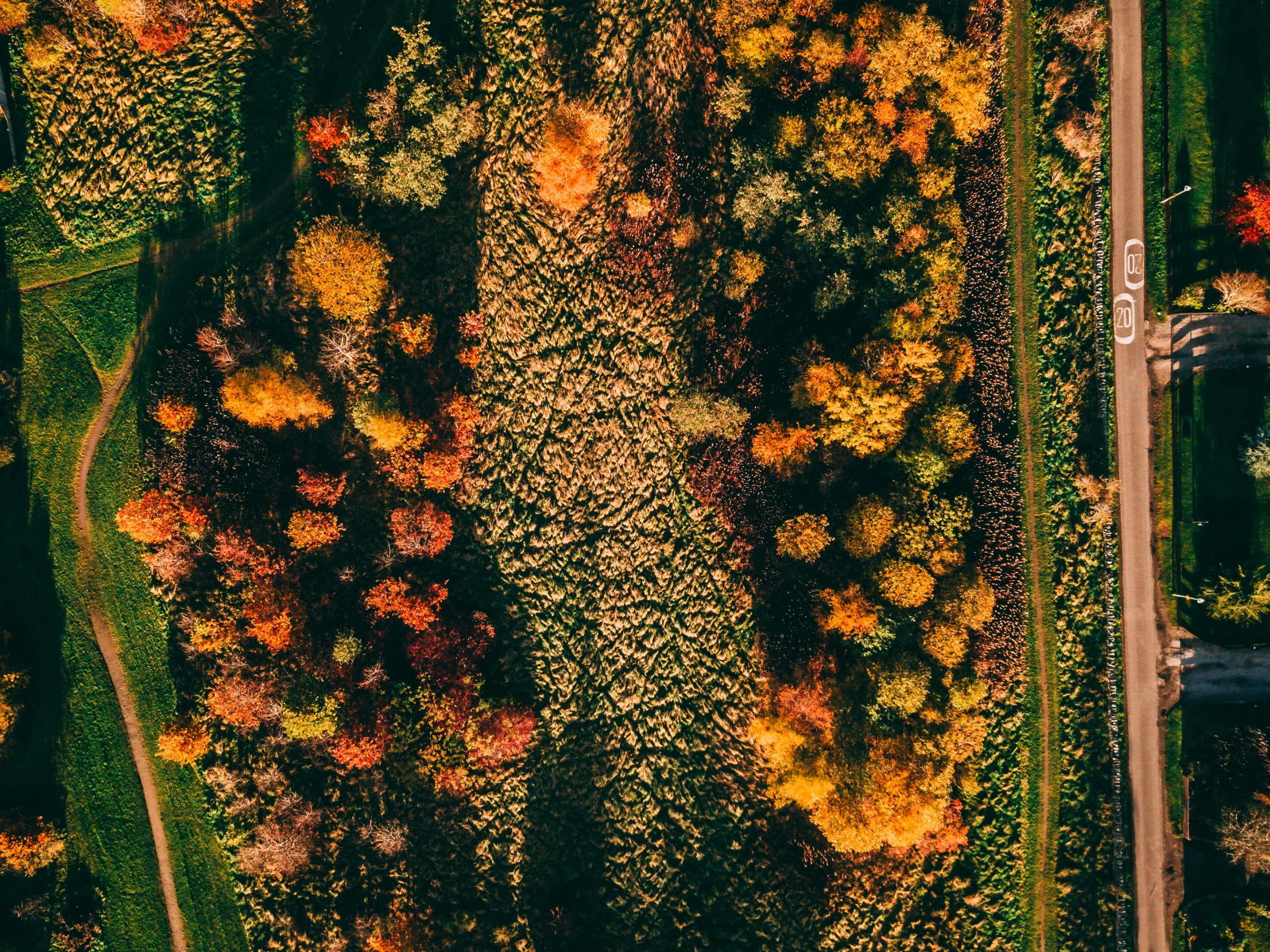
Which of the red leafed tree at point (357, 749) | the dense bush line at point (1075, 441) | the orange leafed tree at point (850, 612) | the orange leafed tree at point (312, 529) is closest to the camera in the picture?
the orange leafed tree at point (850, 612)

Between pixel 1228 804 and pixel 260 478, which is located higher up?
pixel 260 478

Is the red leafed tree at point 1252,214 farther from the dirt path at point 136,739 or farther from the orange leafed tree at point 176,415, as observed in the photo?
the dirt path at point 136,739

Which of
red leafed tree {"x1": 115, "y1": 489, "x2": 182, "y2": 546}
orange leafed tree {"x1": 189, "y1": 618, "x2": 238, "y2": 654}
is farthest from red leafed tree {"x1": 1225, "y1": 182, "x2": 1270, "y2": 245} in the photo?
red leafed tree {"x1": 115, "y1": 489, "x2": 182, "y2": 546}

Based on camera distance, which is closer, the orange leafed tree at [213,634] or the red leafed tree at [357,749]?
the red leafed tree at [357,749]

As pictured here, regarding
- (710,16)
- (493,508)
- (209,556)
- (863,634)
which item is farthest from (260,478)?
(710,16)

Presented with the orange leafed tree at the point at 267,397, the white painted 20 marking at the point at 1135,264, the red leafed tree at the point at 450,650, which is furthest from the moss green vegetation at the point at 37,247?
the white painted 20 marking at the point at 1135,264

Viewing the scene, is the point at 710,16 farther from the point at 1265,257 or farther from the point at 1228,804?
the point at 1228,804
